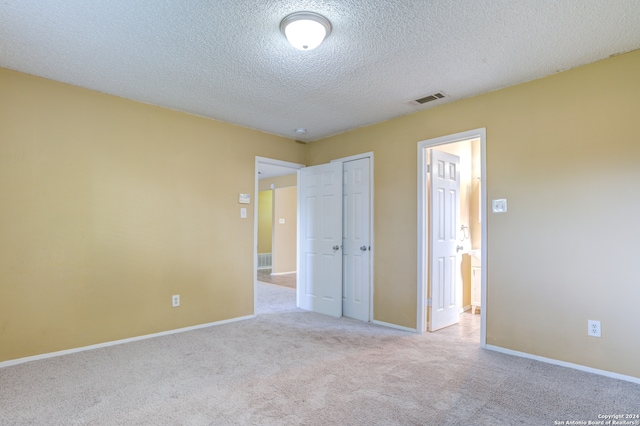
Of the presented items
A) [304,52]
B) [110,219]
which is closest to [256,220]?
[110,219]

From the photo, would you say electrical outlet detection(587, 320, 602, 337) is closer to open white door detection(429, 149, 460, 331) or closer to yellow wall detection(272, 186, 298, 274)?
open white door detection(429, 149, 460, 331)

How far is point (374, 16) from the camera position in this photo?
2.13m

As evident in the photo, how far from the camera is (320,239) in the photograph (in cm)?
473

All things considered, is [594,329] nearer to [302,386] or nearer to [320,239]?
[302,386]

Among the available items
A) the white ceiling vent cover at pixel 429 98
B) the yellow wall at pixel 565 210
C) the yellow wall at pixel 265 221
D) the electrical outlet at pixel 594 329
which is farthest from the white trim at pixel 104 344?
the yellow wall at pixel 265 221

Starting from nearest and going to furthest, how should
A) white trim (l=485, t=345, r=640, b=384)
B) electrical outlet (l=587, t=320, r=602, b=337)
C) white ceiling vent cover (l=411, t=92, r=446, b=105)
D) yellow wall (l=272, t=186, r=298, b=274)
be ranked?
white trim (l=485, t=345, r=640, b=384)
electrical outlet (l=587, t=320, r=602, b=337)
white ceiling vent cover (l=411, t=92, r=446, b=105)
yellow wall (l=272, t=186, r=298, b=274)

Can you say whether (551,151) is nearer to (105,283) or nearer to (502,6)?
(502,6)

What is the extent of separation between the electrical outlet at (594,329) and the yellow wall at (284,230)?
255 inches

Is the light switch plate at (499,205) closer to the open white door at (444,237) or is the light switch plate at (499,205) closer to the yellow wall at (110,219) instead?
the open white door at (444,237)

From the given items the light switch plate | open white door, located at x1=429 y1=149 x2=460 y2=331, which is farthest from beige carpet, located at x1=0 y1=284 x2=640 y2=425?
the light switch plate

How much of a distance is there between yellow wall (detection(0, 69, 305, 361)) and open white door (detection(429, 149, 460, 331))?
89.9 inches

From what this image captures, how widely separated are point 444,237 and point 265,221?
6.80 m

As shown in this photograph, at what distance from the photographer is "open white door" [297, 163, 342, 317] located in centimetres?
452

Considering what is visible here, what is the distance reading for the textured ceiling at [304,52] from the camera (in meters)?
2.07
